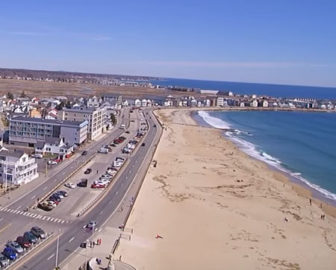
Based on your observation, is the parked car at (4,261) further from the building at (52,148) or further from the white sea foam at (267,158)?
the white sea foam at (267,158)

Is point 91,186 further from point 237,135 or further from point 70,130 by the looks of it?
point 237,135

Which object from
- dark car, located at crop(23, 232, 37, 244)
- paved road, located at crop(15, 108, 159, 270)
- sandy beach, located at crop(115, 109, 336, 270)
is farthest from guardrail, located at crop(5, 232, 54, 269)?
sandy beach, located at crop(115, 109, 336, 270)

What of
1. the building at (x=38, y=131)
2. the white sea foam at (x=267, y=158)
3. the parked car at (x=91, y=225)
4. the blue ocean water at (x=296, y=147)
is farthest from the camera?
the building at (x=38, y=131)

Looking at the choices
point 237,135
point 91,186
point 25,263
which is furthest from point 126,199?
point 237,135

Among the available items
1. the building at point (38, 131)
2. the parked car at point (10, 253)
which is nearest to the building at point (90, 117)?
the building at point (38, 131)

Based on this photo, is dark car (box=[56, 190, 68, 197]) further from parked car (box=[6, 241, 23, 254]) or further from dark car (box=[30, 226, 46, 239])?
parked car (box=[6, 241, 23, 254])

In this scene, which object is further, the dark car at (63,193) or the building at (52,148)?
the building at (52,148)

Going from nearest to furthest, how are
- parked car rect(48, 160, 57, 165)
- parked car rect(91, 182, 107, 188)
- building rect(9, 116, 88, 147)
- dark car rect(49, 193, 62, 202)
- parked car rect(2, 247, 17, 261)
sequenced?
parked car rect(2, 247, 17, 261), dark car rect(49, 193, 62, 202), parked car rect(91, 182, 107, 188), parked car rect(48, 160, 57, 165), building rect(9, 116, 88, 147)
